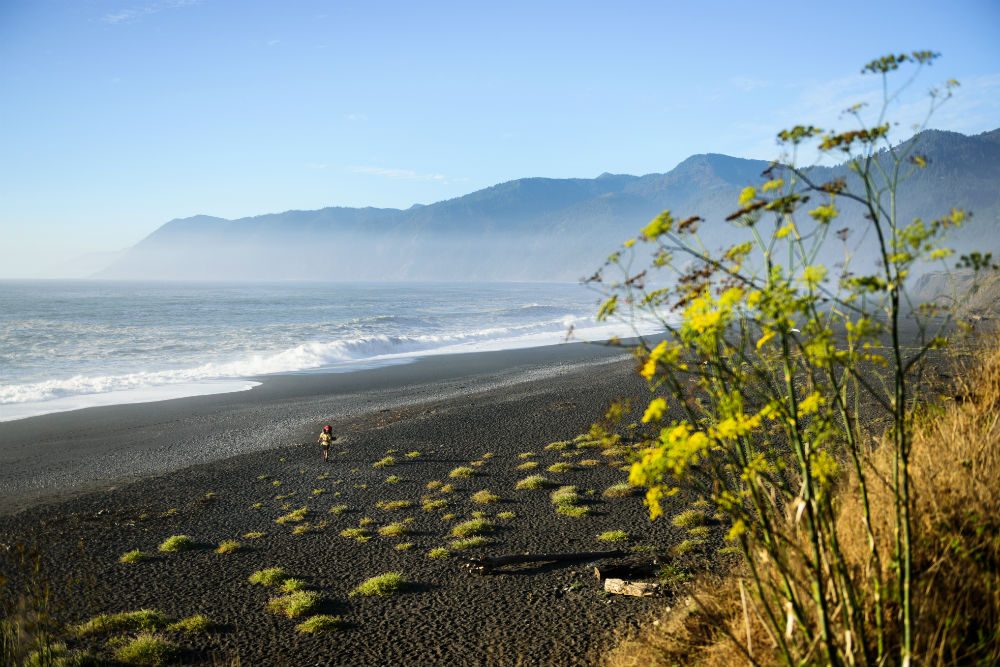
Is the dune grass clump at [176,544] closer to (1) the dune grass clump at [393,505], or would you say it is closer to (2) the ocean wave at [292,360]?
(1) the dune grass clump at [393,505]

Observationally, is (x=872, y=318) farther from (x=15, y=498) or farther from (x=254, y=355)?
(x=254, y=355)

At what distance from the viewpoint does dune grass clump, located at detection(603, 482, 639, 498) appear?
13953 mm

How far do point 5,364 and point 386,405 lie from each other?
29032 mm

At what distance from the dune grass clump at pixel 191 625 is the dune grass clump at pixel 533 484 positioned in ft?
24.7

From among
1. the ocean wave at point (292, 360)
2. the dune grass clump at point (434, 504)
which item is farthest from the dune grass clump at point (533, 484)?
the ocean wave at point (292, 360)

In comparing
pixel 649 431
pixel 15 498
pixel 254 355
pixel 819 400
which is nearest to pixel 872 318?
pixel 819 400

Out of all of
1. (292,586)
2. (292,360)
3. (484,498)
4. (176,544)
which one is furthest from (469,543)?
(292,360)

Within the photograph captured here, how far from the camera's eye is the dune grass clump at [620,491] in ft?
45.8

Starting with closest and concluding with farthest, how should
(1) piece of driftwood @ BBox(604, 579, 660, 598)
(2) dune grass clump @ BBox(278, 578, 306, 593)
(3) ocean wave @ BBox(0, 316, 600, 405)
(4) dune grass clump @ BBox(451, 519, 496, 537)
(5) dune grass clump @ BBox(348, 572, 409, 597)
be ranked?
1. (1) piece of driftwood @ BBox(604, 579, 660, 598)
2. (5) dune grass clump @ BBox(348, 572, 409, 597)
3. (2) dune grass clump @ BBox(278, 578, 306, 593)
4. (4) dune grass clump @ BBox(451, 519, 496, 537)
5. (3) ocean wave @ BBox(0, 316, 600, 405)

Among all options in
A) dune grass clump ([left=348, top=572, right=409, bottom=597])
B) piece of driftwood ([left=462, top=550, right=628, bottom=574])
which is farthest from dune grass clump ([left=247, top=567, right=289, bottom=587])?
piece of driftwood ([left=462, top=550, right=628, bottom=574])

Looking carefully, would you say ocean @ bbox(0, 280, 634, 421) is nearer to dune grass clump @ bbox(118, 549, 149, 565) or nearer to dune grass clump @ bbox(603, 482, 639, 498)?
dune grass clump @ bbox(118, 549, 149, 565)

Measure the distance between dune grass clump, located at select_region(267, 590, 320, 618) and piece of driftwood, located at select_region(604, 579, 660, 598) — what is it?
433 centimetres

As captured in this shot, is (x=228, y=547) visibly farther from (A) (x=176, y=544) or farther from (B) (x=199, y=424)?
(B) (x=199, y=424)

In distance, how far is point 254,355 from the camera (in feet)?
145
